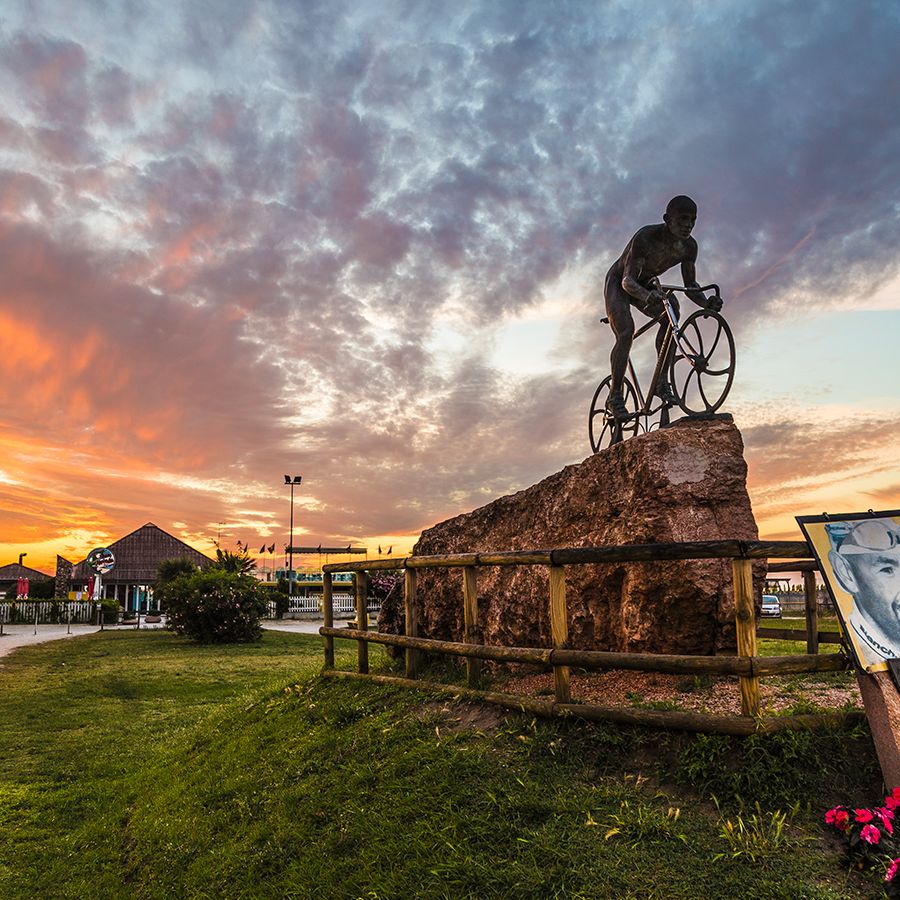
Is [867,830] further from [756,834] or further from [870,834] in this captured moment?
[756,834]

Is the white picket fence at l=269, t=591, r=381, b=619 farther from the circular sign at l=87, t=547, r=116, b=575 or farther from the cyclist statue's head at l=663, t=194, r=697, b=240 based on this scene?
the cyclist statue's head at l=663, t=194, r=697, b=240

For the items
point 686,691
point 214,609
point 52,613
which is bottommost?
point 686,691

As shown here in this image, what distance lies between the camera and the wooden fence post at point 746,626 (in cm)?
470

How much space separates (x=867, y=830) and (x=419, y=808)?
248cm

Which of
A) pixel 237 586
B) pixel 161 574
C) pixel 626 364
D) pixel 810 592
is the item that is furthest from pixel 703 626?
pixel 161 574

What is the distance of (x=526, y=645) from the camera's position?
7.43m

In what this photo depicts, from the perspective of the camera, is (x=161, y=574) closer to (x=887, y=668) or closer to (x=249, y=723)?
(x=249, y=723)

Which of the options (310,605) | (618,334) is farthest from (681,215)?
(310,605)

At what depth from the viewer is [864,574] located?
4.75 m

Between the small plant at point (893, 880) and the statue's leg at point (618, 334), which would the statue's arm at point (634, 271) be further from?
the small plant at point (893, 880)

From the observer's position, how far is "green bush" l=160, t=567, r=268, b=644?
2538cm

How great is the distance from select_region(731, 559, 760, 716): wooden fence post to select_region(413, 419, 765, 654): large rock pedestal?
4.25ft

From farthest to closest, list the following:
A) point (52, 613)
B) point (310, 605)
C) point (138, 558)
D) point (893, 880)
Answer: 1. point (138, 558)
2. point (310, 605)
3. point (52, 613)
4. point (893, 880)

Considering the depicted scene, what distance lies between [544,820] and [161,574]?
4995cm
